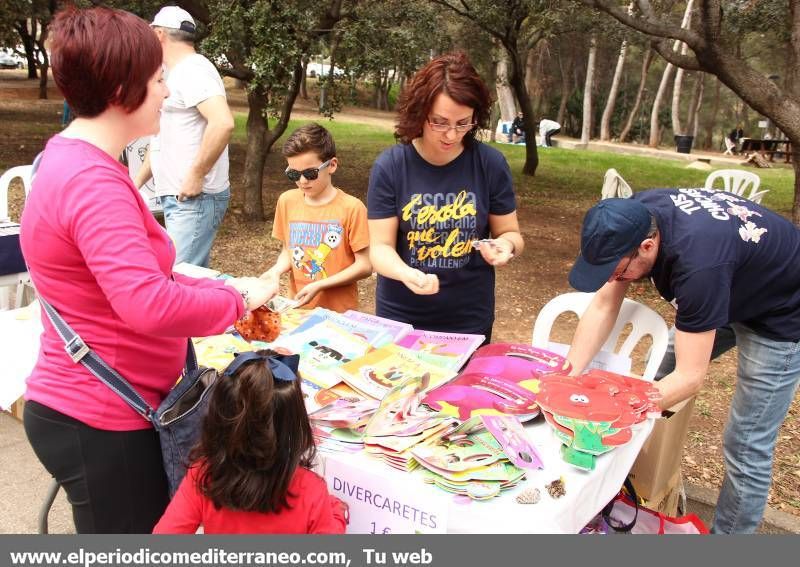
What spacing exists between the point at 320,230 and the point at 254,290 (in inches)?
49.3

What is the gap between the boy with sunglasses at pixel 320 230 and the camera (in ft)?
8.95

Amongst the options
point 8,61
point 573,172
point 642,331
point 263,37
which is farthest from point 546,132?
point 8,61

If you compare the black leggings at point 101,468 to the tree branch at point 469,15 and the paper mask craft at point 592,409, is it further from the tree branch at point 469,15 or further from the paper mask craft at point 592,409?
the tree branch at point 469,15

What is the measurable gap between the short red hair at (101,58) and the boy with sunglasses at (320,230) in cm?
142

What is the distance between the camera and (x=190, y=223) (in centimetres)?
340

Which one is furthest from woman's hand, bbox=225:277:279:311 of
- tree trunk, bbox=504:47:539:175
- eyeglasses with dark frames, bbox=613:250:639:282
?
tree trunk, bbox=504:47:539:175

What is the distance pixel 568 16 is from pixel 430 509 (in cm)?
1161

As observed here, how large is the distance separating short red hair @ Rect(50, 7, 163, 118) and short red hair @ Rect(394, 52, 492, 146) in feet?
3.39

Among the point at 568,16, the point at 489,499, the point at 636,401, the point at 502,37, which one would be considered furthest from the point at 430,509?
the point at 568,16

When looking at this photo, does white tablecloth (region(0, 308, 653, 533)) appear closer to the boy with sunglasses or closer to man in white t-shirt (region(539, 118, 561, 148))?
the boy with sunglasses

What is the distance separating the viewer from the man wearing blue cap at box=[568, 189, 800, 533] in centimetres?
179

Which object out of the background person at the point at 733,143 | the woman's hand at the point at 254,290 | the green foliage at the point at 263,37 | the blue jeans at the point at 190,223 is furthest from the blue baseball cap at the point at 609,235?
the background person at the point at 733,143

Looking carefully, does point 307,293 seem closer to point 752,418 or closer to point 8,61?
point 752,418

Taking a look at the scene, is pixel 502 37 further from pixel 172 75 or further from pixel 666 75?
pixel 666 75
